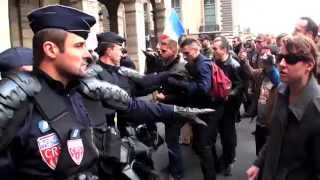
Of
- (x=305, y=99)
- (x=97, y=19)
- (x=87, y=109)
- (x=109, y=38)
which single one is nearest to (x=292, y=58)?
(x=305, y=99)

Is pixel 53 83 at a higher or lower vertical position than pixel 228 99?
higher

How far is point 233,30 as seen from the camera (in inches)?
2277

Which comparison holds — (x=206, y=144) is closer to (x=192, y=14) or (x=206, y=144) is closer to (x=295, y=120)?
(x=295, y=120)

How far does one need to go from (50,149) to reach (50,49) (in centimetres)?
44

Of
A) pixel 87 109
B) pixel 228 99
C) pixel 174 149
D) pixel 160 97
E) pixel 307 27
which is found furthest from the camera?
pixel 228 99

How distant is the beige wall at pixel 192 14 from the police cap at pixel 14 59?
50209mm

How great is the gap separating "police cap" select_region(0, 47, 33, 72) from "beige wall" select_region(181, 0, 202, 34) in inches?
1977

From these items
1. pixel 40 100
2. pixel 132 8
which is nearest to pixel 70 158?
pixel 40 100

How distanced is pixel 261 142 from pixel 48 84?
3.91m

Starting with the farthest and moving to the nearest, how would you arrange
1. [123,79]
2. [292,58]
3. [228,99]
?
[228,99], [123,79], [292,58]

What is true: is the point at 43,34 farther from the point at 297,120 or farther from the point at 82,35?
the point at 297,120

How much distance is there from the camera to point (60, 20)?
2.34m

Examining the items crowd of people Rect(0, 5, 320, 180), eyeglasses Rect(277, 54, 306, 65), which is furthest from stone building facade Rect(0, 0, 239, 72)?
eyeglasses Rect(277, 54, 306, 65)

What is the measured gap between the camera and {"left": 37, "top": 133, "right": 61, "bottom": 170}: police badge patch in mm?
2146
